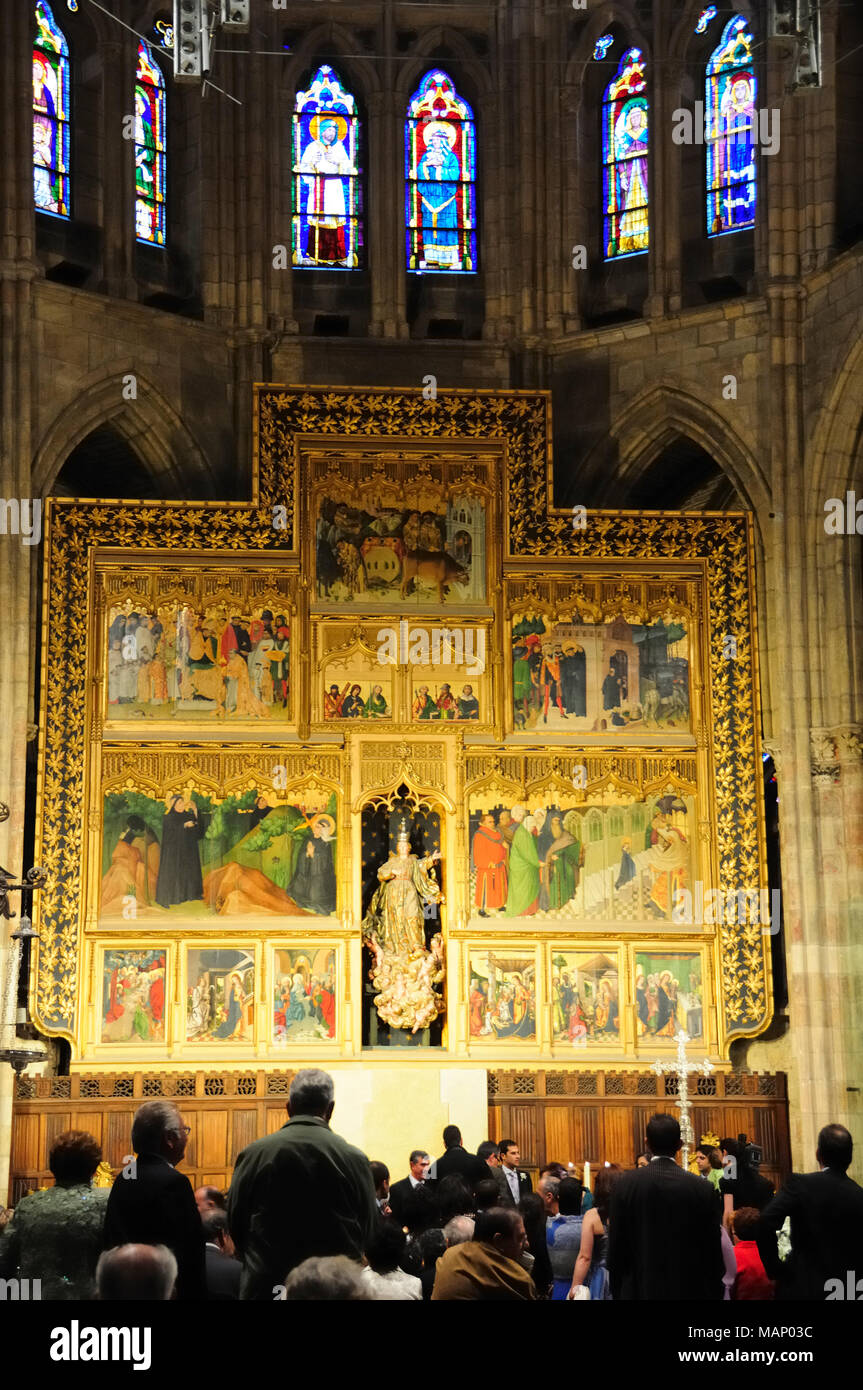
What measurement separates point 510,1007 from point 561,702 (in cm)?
298

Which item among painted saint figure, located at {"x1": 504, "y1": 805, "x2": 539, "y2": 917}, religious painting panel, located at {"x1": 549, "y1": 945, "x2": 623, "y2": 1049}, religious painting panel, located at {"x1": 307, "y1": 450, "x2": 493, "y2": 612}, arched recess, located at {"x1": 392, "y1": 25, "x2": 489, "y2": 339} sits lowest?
religious painting panel, located at {"x1": 549, "y1": 945, "x2": 623, "y2": 1049}

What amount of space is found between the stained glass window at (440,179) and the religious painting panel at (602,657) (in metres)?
5.24

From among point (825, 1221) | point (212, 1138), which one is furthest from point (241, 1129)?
point (825, 1221)

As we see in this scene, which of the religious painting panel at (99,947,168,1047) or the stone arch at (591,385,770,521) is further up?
the stone arch at (591,385,770,521)

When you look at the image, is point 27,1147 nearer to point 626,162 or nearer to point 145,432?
point 145,432

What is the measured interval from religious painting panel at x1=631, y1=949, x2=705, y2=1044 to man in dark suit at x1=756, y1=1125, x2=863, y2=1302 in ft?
37.8

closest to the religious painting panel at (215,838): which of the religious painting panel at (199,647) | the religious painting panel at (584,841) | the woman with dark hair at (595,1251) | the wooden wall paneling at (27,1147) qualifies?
the religious painting panel at (199,647)

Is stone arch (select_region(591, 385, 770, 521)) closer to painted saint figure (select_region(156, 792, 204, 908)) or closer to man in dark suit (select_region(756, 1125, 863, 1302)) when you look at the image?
painted saint figure (select_region(156, 792, 204, 908))

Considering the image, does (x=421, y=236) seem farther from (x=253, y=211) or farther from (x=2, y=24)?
(x=2, y=24)

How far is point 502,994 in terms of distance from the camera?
18953 millimetres

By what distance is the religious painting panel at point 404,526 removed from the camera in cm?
1973

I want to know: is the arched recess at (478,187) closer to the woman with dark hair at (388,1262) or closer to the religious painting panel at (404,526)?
the religious painting panel at (404,526)

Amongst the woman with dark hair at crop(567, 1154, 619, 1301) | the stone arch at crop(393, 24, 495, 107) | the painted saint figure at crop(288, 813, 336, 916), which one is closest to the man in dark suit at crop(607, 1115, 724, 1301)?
the woman with dark hair at crop(567, 1154, 619, 1301)

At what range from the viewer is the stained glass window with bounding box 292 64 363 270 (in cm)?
2288
